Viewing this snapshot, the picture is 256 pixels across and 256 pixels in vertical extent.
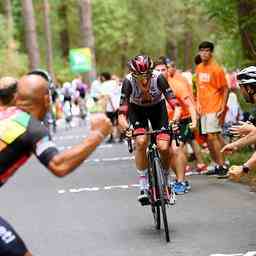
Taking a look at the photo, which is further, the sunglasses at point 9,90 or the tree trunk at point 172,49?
the tree trunk at point 172,49

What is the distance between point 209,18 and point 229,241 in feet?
21.5

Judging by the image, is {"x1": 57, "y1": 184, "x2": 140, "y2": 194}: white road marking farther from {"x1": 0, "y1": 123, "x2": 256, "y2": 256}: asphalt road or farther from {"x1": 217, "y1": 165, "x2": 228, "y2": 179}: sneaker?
{"x1": 217, "y1": 165, "x2": 228, "y2": 179}: sneaker

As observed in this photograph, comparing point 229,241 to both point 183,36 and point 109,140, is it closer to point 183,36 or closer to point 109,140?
point 109,140

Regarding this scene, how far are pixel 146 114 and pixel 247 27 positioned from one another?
187 inches

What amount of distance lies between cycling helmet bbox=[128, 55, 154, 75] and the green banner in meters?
31.6

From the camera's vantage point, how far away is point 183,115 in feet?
43.0

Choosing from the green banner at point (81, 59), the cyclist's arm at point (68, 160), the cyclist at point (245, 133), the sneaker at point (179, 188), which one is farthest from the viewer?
the green banner at point (81, 59)

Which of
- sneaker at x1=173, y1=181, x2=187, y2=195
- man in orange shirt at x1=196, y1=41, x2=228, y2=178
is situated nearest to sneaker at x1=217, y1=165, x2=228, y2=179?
man in orange shirt at x1=196, y1=41, x2=228, y2=178

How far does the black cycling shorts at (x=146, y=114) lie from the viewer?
9.70 metres

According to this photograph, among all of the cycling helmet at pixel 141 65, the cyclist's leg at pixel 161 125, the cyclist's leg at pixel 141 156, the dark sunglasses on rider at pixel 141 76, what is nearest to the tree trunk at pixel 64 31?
the cyclist's leg at pixel 161 125

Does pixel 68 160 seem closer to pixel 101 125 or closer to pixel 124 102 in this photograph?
pixel 101 125

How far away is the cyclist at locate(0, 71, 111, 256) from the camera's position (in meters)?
4.70

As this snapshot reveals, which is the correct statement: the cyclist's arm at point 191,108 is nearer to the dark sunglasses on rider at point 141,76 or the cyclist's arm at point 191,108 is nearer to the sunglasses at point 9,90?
the dark sunglasses on rider at point 141,76

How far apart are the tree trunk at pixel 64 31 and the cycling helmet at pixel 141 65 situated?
170 ft
